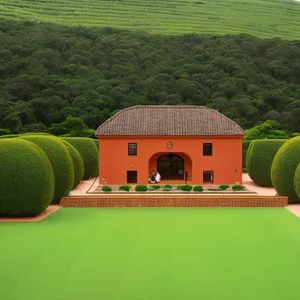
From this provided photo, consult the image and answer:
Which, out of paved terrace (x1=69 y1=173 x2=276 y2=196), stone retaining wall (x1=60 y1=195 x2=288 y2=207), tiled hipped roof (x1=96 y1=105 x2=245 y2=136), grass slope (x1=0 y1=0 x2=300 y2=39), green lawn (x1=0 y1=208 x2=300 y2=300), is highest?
grass slope (x1=0 y1=0 x2=300 y2=39)

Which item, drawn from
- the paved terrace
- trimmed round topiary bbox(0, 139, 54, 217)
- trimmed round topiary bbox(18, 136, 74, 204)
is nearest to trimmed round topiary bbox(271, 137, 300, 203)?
the paved terrace

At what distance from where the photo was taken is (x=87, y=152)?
124 feet

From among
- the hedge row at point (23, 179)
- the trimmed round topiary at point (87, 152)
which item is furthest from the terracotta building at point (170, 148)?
the hedge row at point (23, 179)

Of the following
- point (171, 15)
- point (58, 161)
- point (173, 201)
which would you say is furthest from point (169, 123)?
point (171, 15)

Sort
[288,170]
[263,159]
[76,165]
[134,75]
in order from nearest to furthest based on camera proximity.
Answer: [288,170], [76,165], [263,159], [134,75]

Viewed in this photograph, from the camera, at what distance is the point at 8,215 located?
21094 millimetres

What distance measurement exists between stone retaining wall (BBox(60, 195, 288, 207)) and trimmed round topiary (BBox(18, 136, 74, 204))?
53cm

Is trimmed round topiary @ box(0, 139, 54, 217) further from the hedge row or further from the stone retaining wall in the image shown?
the stone retaining wall

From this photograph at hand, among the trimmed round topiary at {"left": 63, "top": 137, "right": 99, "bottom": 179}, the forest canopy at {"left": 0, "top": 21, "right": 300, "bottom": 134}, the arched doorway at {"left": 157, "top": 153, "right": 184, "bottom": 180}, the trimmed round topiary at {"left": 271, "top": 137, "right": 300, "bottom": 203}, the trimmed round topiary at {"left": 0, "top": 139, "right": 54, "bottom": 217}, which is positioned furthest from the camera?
the forest canopy at {"left": 0, "top": 21, "right": 300, "bottom": 134}

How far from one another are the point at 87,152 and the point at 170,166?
19.1 ft

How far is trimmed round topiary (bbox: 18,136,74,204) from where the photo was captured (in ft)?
80.9

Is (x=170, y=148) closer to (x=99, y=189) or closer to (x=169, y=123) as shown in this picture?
(x=169, y=123)

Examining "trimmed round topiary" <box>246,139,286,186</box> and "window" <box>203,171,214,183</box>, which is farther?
"window" <box>203,171,214,183</box>

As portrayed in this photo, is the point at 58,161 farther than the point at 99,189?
No
